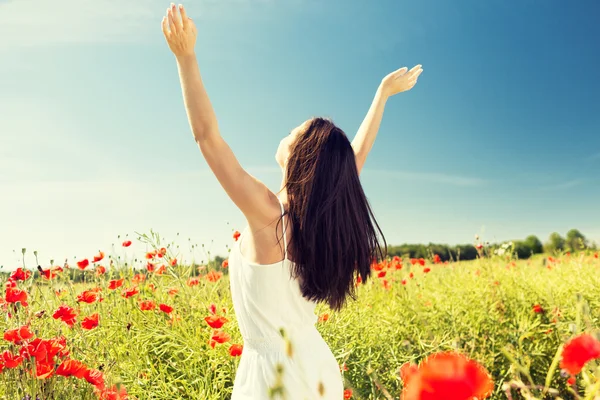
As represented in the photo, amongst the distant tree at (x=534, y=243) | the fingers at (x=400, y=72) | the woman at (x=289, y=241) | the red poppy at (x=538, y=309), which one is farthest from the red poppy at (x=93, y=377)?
the distant tree at (x=534, y=243)

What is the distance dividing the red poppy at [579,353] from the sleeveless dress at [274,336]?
106cm

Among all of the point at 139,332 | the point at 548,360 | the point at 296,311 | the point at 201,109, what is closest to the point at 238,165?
the point at 201,109

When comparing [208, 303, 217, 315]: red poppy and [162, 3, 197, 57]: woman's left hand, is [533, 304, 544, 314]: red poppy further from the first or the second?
[162, 3, 197, 57]: woman's left hand

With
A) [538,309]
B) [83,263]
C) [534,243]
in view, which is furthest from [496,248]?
[534,243]

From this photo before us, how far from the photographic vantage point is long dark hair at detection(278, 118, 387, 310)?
180cm

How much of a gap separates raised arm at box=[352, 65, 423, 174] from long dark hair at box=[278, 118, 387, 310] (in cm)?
78

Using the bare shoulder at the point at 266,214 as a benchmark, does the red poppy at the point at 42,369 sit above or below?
below

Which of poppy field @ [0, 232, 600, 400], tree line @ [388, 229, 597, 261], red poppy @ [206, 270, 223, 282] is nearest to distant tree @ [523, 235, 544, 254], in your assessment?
tree line @ [388, 229, 597, 261]

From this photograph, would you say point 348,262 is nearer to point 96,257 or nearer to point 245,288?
point 245,288

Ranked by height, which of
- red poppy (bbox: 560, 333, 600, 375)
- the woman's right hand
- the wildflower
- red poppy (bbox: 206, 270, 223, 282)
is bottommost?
red poppy (bbox: 560, 333, 600, 375)

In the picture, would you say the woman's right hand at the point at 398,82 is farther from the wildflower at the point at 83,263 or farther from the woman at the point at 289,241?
the wildflower at the point at 83,263

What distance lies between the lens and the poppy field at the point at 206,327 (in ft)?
7.68

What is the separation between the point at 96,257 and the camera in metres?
3.64

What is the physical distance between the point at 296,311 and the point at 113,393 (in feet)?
2.39
